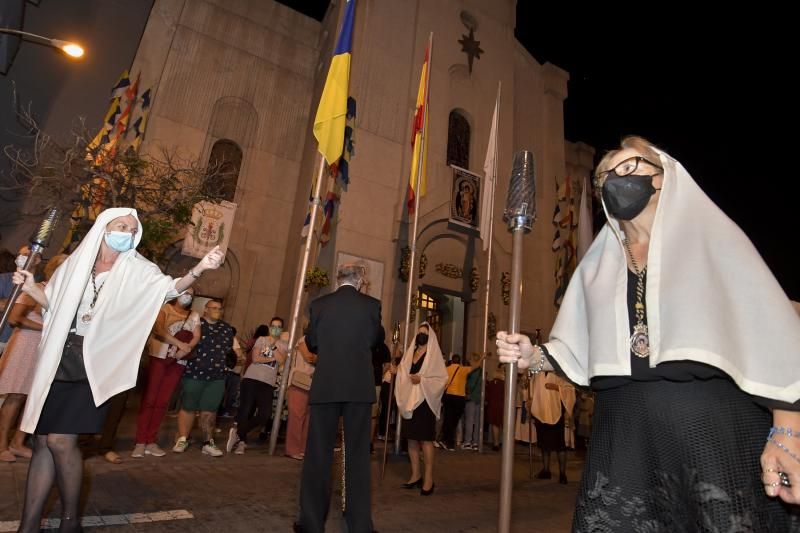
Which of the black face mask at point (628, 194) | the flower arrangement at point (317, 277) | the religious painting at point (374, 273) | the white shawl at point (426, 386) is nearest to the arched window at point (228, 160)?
the flower arrangement at point (317, 277)

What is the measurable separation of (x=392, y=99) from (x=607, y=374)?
46.0 ft

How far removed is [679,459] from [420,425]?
4.27 meters

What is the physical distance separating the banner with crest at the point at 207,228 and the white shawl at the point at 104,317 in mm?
9913

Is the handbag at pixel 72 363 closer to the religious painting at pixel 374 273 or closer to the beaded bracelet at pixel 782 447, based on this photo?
the beaded bracelet at pixel 782 447

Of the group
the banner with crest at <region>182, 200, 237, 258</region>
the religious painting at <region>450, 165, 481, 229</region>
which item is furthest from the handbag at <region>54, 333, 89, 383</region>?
the religious painting at <region>450, 165, 481, 229</region>

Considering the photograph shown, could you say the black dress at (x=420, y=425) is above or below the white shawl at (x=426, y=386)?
below

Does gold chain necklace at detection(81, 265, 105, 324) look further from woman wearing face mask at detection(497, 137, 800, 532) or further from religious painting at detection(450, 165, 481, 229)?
religious painting at detection(450, 165, 481, 229)

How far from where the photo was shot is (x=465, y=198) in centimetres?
1468

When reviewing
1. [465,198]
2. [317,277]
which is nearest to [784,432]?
[317,277]

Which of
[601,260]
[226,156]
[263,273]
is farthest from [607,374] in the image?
[226,156]

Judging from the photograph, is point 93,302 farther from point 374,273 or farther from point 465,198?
point 465,198

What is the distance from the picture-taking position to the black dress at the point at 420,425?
5.34m

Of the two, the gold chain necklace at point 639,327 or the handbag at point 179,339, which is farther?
the handbag at point 179,339

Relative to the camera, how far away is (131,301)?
3.00 m
